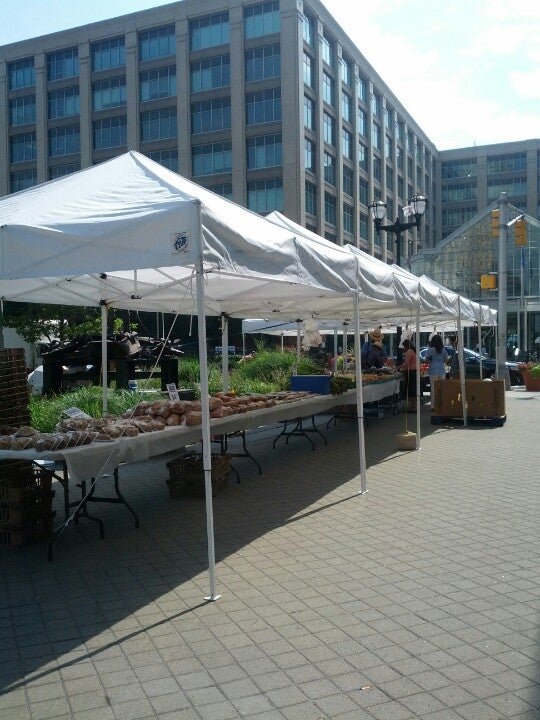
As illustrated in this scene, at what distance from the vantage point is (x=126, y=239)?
16.2 ft

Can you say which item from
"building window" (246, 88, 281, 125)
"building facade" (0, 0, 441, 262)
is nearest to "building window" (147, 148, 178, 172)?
"building facade" (0, 0, 441, 262)

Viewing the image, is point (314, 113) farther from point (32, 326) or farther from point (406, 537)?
point (406, 537)

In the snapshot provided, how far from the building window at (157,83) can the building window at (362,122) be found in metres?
17.9

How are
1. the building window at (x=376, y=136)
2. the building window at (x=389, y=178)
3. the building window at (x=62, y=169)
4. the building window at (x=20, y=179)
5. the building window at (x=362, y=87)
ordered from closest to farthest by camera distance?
the building window at (x=62, y=169), the building window at (x=20, y=179), the building window at (x=362, y=87), the building window at (x=376, y=136), the building window at (x=389, y=178)

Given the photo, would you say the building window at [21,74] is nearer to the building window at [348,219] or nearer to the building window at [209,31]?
→ the building window at [209,31]

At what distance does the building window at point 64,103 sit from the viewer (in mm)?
57000

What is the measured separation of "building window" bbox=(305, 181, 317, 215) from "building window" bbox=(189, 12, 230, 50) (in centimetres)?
1215

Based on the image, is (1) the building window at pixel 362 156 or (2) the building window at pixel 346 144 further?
(1) the building window at pixel 362 156

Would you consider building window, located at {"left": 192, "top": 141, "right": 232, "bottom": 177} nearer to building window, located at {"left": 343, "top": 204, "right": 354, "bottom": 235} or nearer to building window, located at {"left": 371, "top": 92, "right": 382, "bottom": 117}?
building window, located at {"left": 343, "top": 204, "right": 354, "bottom": 235}

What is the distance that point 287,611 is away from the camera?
4672 millimetres

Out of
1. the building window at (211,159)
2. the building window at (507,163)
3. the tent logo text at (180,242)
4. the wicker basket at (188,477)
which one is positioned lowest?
the wicker basket at (188,477)

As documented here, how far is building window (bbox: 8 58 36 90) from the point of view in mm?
58594

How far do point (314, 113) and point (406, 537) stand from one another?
167ft

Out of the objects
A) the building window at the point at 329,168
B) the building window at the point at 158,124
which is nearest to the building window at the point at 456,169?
the building window at the point at 329,168
